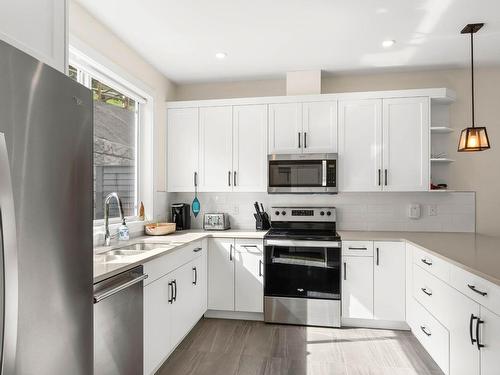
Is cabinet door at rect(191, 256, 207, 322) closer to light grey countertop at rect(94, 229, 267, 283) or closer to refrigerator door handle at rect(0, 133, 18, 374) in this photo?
light grey countertop at rect(94, 229, 267, 283)

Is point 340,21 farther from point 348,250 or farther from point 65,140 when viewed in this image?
point 65,140

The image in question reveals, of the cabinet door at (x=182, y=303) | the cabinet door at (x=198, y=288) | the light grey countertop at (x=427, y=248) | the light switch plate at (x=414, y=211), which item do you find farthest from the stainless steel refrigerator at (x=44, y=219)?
the light switch plate at (x=414, y=211)

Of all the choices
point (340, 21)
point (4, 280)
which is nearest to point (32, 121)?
point (4, 280)

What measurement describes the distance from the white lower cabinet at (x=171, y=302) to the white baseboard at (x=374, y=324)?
53.2 inches

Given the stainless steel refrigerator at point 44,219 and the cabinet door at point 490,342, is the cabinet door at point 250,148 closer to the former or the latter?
the cabinet door at point 490,342

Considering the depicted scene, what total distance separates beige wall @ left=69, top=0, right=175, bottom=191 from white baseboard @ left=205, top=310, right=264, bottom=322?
1.38 meters

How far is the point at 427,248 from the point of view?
2.41 meters

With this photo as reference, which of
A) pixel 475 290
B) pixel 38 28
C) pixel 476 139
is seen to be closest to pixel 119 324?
pixel 38 28

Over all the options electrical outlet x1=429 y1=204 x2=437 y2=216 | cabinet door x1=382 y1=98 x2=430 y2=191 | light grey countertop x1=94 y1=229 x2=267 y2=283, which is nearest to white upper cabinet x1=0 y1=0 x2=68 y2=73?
light grey countertop x1=94 y1=229 x2=267 y2=283

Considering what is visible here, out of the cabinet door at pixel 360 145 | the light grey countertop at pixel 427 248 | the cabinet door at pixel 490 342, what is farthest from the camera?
the cabinet door at pixel 360 145

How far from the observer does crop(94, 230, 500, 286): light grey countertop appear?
1.70 m

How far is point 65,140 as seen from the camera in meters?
1.05

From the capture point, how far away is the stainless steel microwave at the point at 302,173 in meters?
3.27

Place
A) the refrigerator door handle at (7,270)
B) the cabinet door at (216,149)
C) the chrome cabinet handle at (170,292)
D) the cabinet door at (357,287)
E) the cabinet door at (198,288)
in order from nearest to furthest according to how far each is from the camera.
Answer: the refrigerator door handle at (7,270), the chrome cabinet handle at (170,292), the cabinet door at (198,288), the cabinet door at (357,287), the cabinet door at (216,149)
